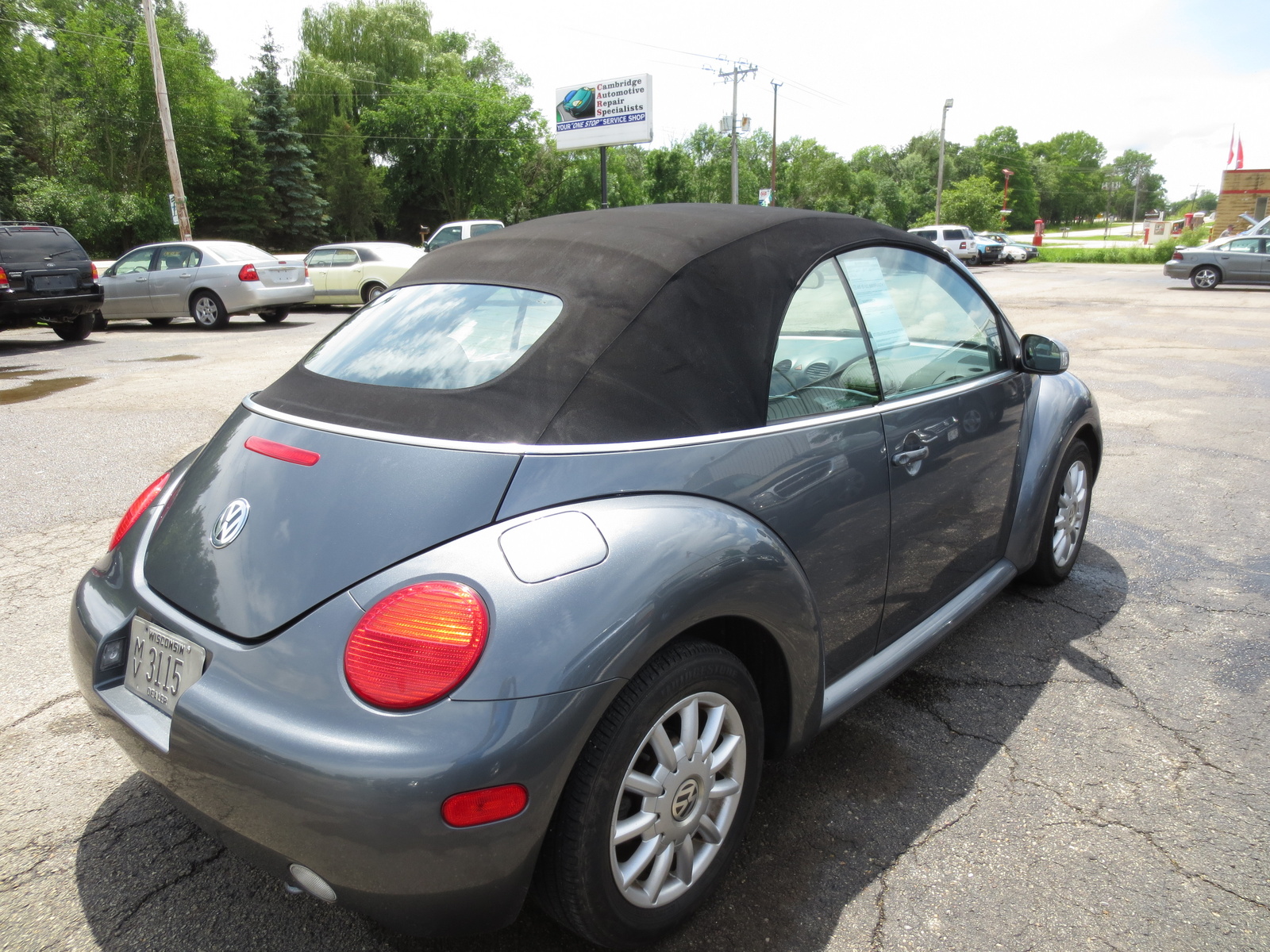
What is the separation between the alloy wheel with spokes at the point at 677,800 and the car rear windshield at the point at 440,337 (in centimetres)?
91

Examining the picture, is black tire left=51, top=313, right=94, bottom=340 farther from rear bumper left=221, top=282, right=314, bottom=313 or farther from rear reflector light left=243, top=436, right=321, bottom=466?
rear reflector light left=243, top=436, right=321, bottom=466

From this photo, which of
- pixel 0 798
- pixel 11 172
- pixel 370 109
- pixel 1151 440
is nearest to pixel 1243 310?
pixel 1151 440

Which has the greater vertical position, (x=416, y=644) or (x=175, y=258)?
(x=175, y=258)

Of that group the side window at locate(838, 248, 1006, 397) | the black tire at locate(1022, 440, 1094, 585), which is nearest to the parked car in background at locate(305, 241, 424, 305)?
the black tire at locate(1022, 440, 1094, 585)

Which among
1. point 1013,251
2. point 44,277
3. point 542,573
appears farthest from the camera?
point 1013,251

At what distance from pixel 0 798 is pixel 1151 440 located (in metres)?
7.43

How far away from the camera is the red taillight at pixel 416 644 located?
1.52m

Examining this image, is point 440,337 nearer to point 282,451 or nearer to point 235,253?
point 282,451

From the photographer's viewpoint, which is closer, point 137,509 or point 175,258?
point 137,509

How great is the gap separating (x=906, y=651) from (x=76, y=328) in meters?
14.4

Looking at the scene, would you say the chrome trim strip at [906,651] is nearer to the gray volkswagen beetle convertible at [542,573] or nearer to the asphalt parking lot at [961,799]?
the gray volkswagen beetle convertible at [542,573]

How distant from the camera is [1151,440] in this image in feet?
22.1

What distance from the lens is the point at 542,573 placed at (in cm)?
160

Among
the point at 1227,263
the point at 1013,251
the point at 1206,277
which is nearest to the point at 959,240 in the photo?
the point at 1013,251
